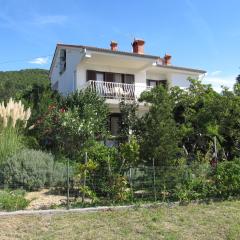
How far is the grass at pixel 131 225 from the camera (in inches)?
382

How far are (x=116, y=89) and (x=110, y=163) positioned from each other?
1296 centimetres

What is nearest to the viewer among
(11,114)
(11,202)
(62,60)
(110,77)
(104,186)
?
(11,202)

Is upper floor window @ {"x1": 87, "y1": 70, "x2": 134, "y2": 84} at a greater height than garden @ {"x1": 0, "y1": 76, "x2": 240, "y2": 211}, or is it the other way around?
upper floor window @ {"x1": 87, "y1": 70, "x2": 134, "y2": 84}

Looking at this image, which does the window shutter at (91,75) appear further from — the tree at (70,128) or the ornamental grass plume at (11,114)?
the ornamental grass plume at (11,114)

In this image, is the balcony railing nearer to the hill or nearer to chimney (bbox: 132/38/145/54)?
chimney (bbox: 132/38/145/54)

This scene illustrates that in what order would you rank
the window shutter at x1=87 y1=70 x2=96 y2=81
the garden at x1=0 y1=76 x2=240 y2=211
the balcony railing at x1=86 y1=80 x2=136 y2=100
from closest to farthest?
the garden at x1=0 y1=76 x2=240 y2=211
the balcony railing at x1=86 y1=80 x2=136 y2=100
the window shutter at x1=87 y1=70 x2=96 y2=81

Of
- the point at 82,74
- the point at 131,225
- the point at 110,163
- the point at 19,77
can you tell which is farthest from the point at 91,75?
the point at 19,77

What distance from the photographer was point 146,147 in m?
14.0

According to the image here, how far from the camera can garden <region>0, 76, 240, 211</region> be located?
1247 centimetres

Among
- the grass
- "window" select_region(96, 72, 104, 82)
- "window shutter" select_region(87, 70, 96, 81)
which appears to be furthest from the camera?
"window" select_region(96, 72, 104, 82)

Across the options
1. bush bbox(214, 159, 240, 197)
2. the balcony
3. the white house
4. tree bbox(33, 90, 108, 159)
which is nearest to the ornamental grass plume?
tree bbox(33, 90, 108, 159)

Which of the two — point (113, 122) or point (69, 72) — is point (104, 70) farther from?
point (113, 122)

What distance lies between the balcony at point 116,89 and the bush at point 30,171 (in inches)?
416

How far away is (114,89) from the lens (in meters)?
25.5
